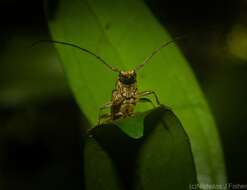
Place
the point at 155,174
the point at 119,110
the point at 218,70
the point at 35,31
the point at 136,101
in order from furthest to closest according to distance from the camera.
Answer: the point at 35,31 → the point at 218,70 → the point at 119,110 → the point at 136,101 → the point at 155,174

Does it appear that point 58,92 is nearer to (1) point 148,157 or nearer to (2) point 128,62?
(2) point 128,62

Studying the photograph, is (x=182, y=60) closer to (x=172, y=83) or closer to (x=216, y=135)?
(x=172, y=83)

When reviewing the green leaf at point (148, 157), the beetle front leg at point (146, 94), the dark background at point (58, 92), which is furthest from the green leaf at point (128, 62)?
the dark background at point (58, 92)

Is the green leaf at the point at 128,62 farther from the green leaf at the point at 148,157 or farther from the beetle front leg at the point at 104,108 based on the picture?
the green leaf at the point at 148,157

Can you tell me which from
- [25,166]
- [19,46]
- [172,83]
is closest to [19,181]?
[25,166]

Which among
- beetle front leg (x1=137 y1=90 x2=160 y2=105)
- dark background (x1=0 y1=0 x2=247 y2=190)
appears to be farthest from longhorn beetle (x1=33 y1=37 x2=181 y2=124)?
dark background (x1=0 y1=0 x2=247 y2=190)

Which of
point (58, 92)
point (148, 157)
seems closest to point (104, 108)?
point (148, 157)

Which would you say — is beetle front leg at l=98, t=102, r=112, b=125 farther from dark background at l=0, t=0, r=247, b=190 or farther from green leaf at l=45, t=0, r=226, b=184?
dark background at l=0, t=0, r=247, b=190
